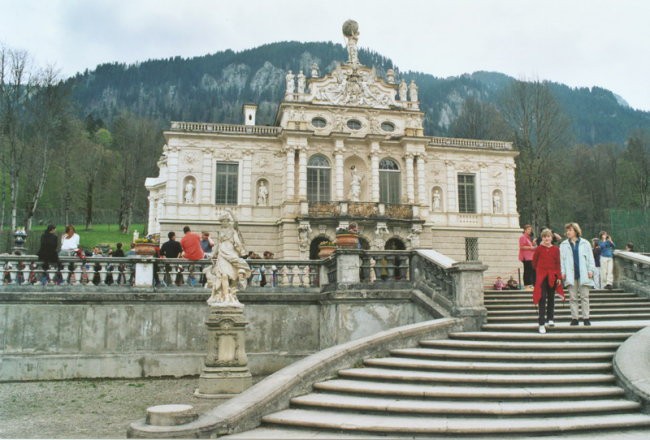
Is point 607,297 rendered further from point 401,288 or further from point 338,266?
point 338,266

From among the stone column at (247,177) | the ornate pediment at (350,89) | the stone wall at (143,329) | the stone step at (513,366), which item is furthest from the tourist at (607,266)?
the ornate pediment at (350,89)

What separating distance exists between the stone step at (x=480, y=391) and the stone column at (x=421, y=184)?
78.2ft

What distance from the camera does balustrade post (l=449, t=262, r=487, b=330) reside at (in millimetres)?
9438

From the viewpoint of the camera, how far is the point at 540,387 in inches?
274

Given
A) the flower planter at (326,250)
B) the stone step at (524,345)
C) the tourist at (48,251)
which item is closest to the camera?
the stone step at (524,345)

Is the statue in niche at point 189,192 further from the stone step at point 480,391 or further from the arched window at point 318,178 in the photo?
the stone step at point 480,391

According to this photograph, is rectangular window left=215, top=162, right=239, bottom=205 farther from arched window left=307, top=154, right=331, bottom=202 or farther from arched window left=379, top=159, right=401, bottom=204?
arched window left=379, top=159, right=401, bottom=204

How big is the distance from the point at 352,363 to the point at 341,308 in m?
3.78

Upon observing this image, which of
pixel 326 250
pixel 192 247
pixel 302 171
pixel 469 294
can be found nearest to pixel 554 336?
pixel 469 294

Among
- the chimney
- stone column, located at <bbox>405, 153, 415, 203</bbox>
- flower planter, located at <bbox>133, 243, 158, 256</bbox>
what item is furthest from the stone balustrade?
the chimney

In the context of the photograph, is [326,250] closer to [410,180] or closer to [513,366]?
[513,366]

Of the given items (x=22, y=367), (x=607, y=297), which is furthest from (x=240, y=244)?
(x=607, y=297)

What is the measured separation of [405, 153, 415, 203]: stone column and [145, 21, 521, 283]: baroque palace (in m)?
0.06

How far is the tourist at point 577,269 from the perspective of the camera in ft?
29.8
